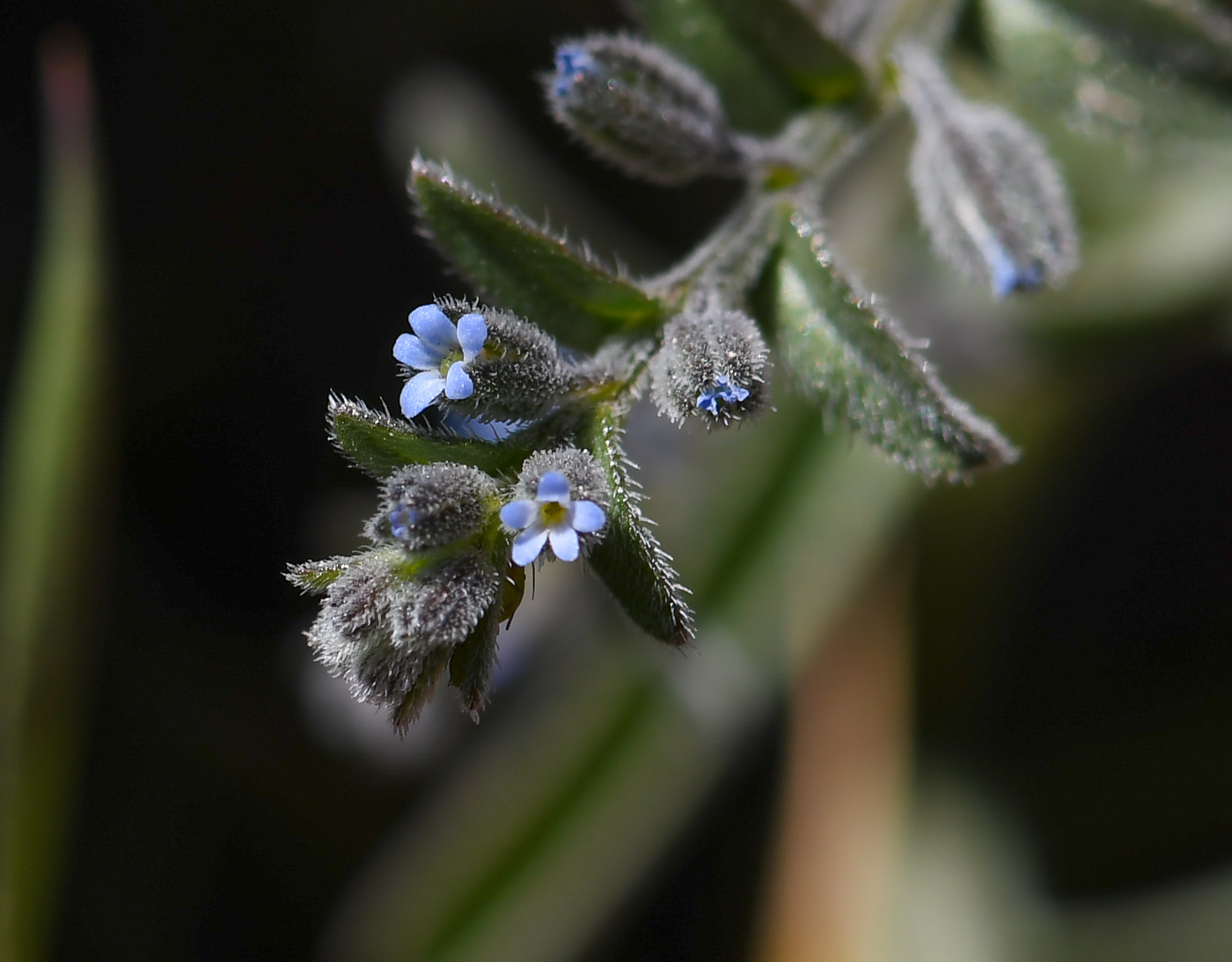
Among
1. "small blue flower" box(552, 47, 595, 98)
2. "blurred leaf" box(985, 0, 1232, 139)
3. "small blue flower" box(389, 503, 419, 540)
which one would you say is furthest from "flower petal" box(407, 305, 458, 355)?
"blurred leaf" box(985, 0, 1232, 139)

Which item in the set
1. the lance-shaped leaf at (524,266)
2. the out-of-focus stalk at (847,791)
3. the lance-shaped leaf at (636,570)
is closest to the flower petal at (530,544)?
the lance-shaped leaf at (636,570)

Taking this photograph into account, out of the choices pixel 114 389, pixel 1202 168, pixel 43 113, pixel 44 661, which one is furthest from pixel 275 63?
pixel 1202 168

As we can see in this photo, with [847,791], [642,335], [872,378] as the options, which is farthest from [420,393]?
[847,791]

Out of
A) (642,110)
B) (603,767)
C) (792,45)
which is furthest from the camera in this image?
(603,767)

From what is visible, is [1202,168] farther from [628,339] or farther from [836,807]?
[836,807]

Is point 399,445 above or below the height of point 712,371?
below

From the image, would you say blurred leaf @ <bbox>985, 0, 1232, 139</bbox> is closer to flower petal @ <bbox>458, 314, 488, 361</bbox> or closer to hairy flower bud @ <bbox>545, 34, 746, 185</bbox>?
hairy flower bud @ <bbox>545, 34, 746, 185</bbox>

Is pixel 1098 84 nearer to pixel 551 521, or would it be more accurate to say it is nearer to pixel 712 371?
pixel 712 371
